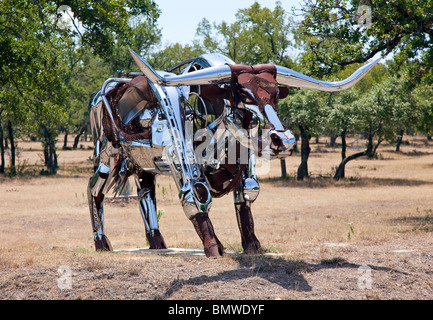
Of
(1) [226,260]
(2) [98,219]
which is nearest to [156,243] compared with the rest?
(2) [98,219]

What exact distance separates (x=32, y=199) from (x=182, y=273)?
14.4 metres

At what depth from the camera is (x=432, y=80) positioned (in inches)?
495

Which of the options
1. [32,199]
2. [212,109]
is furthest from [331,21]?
[32,199]

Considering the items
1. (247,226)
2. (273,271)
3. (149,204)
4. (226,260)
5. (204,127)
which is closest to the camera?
(273,271)

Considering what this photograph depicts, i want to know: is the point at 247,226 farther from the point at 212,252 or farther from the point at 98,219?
the point at 98,219

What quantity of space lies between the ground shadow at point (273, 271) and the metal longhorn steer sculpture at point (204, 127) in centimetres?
49

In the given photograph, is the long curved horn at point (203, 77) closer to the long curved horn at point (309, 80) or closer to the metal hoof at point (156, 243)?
the long curved horn at point (309, 80)

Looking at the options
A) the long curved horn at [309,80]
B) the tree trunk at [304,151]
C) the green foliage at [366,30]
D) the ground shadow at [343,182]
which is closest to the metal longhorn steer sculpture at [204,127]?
the long curved horn at [309,80]

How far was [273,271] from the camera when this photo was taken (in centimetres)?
531

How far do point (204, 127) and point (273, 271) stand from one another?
6.45ft

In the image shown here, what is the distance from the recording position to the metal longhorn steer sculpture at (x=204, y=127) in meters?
5.35

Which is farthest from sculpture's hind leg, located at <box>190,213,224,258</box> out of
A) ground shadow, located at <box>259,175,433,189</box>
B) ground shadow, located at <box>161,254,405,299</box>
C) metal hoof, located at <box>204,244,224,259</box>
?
ground shadow, located at <box>259,175,433,189</box>

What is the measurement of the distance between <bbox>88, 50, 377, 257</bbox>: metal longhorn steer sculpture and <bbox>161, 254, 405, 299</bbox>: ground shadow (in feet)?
1.62
